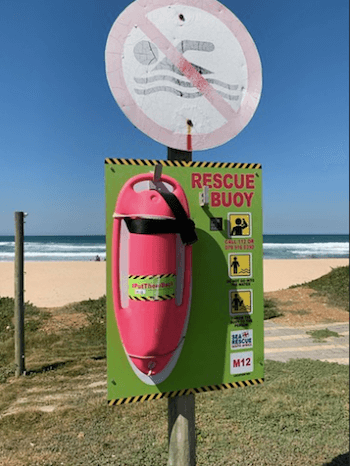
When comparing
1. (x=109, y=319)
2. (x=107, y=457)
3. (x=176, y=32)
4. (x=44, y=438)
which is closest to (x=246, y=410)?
(x=107, y=457)

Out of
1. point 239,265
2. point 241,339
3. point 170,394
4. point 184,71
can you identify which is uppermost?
point 184,71

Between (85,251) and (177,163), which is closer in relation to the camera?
(177,163)

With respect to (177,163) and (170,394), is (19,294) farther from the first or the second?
(177,163)

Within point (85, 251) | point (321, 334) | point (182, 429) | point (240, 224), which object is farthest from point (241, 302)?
point (85, 251)

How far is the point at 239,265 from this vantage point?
233cm

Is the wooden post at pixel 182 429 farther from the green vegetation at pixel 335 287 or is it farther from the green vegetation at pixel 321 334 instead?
the green vegetation at pixel 335 287

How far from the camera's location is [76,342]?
301 inches

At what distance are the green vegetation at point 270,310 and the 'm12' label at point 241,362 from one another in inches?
317

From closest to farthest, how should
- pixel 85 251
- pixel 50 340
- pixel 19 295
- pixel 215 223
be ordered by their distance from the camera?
1. pixel 215 223
2. pixel 19 295
3. pixel 50 340
4. pixel 85 251

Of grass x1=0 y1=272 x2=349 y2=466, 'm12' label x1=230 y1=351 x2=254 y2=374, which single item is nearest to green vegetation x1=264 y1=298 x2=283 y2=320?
grass x1=0 y1=272 x2=349 y2=466

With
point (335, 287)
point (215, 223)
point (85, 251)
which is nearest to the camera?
point (215, 223)

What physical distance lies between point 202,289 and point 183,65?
1.38 metres

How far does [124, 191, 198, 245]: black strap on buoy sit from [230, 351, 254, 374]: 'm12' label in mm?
852

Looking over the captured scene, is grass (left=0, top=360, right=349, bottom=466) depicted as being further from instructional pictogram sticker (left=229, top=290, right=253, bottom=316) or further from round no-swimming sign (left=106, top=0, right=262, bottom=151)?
round no-swimming sign (left=106, top=0, right=262, bottom=151)
